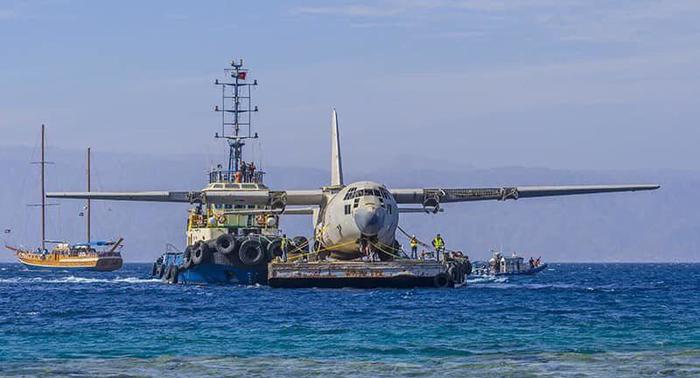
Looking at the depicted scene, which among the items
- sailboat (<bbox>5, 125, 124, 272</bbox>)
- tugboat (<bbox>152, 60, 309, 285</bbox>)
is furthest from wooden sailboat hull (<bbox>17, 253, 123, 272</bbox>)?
tugboat (<bbox>152, 60, 309, 285</bbox>)

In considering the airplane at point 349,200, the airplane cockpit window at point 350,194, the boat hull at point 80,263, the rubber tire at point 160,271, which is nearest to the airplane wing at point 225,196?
the airplane at point 349,200

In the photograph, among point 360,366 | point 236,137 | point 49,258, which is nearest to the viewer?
point 360,366

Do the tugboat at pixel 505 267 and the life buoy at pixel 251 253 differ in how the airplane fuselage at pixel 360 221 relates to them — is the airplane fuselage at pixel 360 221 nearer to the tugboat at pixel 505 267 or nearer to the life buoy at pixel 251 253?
the life buoy at pixel 251 253

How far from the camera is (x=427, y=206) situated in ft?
220

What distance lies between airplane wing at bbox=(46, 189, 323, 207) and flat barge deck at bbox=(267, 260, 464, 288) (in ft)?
31.7

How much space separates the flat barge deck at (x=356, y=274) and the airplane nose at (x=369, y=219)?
4.90 ft

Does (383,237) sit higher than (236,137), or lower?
lower

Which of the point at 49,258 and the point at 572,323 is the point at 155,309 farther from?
the point at 49,258

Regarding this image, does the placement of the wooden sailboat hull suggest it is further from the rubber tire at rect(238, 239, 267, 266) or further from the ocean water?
the ocean water

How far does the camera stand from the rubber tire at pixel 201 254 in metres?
68.2

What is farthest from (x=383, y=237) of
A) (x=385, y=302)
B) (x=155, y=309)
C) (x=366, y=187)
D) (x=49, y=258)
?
(x=49, y=258)

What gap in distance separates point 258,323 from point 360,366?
11.9 meters

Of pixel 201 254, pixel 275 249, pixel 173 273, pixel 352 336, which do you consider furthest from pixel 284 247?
pixel 352 336

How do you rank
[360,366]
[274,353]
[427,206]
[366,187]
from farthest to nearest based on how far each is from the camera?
[427,206] < [366,187] < [274,353] < [360,366]
